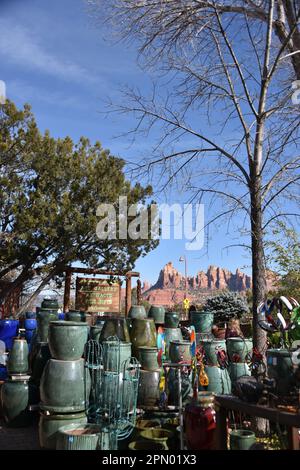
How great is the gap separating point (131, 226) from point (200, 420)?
965 cm

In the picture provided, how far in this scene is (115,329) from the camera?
6.02 meters

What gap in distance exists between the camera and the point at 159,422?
194 inches

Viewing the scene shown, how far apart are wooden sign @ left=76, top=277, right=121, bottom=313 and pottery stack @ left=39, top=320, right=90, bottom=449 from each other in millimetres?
6880

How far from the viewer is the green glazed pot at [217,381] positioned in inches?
222

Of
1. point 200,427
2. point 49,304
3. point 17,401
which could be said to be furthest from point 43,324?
point 200,427

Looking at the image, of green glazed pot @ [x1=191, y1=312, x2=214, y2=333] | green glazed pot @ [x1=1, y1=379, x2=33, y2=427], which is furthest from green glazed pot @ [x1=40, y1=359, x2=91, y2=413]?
green glazed pot @ [x1=191, y1=312, x2=214, y2=333]

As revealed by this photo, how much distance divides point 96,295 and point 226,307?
3.94 meters

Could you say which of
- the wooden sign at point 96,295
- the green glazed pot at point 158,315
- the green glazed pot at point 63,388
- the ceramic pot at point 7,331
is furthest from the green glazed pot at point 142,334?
the wooden sign at point 96,295

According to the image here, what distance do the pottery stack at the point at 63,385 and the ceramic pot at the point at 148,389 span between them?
0.77 meters

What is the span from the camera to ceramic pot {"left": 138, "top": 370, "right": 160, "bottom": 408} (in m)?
5.44

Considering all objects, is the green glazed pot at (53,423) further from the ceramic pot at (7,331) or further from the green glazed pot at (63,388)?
the ceramic pot at (7,331)

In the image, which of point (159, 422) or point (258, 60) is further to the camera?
point (258, 60)
